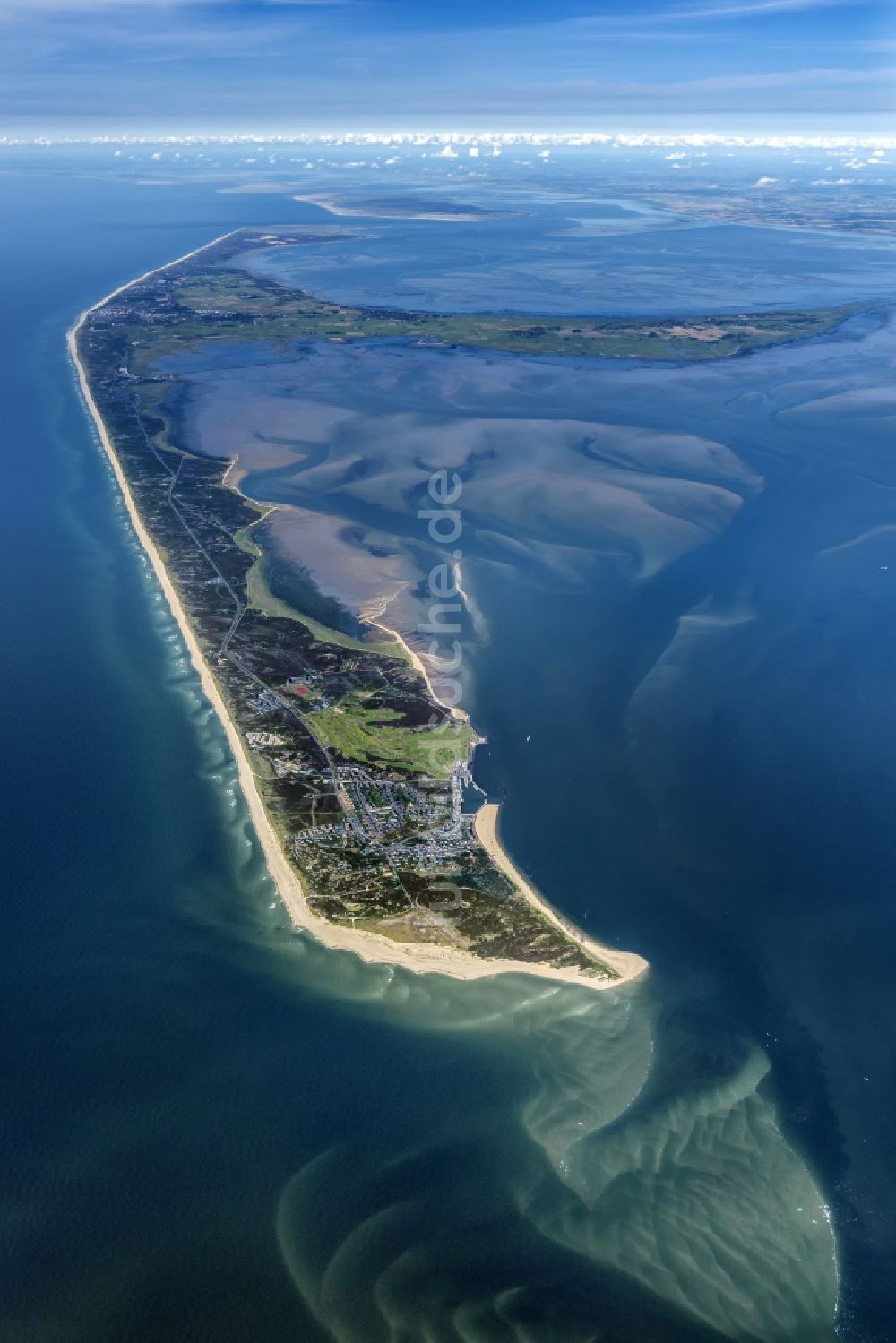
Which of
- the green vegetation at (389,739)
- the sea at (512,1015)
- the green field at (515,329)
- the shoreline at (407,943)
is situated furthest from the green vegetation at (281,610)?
the green field at (515,329)

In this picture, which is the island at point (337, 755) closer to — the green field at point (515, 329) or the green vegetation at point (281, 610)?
the green vegetation at point (281, 610)

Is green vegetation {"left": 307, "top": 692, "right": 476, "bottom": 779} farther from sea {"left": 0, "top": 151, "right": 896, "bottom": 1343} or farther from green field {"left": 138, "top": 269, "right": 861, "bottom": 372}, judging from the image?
green field {"left": 138, "top": 269, "right": 861, "bottom": 372}

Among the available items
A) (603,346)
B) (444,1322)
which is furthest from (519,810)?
(603,346)

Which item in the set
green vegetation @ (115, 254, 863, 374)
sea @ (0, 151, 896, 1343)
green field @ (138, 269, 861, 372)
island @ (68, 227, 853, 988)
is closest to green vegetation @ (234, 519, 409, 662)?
island @ (68, 227, 853, 988)

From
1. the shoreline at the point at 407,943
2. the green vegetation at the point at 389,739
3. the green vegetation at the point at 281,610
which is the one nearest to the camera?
the shoreline at the point at 407,943

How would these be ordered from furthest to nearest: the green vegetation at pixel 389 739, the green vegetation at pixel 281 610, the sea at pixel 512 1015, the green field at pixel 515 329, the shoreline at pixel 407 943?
the green field at pixel 515 329 < the green vegetation at pixel 281 610 < the green vegetation at pixel 389 739 < the shoreline at pixel 407 943 < the sea at pixel 512 1015
